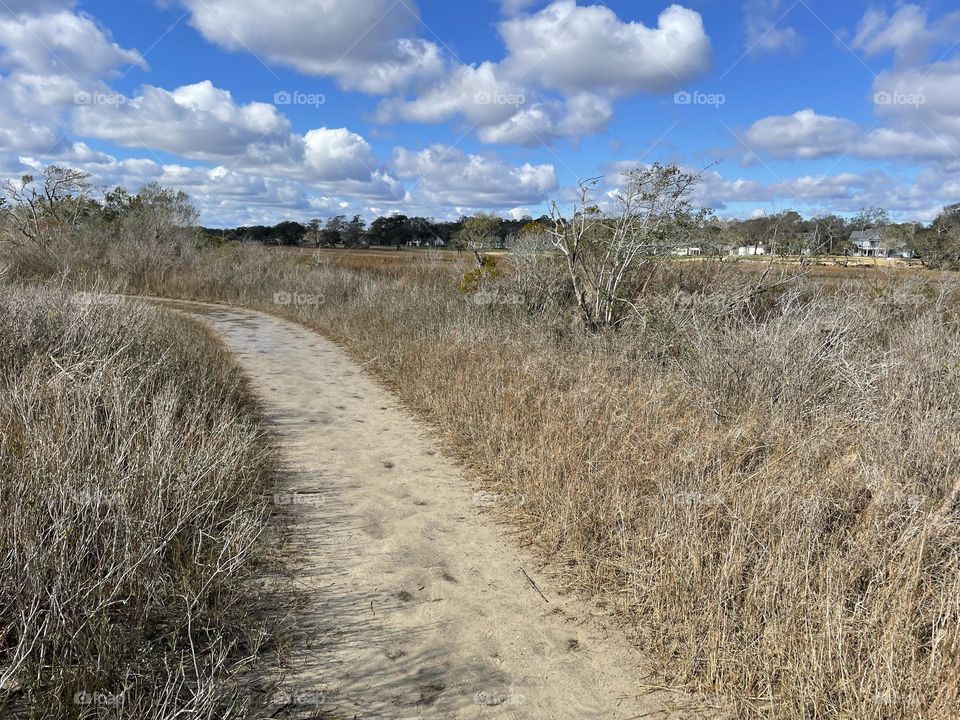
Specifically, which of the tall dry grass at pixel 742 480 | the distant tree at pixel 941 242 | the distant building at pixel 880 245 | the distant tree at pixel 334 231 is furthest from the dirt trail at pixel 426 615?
the distant tree at pixel 334 231

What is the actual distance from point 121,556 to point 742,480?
3.82 meters

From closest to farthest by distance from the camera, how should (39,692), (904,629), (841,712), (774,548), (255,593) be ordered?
(39,692) → (841,712) → (904,629) → (774,548) → (255,593)

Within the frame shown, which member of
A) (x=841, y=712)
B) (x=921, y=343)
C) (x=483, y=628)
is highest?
(x=921, y=343)

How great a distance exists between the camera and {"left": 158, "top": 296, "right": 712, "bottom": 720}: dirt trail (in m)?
2.69

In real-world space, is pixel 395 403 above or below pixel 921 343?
below

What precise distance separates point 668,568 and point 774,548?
576 millimetres

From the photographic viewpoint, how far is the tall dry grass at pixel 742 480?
2607 millimetres

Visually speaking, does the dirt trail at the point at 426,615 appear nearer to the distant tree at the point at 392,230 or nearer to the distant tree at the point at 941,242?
the distant tree at the point at 941,242

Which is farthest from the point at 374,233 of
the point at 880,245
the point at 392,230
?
the point at 880,245

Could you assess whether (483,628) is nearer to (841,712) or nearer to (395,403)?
(841,712)

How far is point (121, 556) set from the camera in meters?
2.88

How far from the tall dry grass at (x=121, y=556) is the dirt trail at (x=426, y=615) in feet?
1.18

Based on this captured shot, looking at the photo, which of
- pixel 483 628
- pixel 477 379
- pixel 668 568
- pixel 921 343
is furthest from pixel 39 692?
pixel 921 343

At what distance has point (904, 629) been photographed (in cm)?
254
